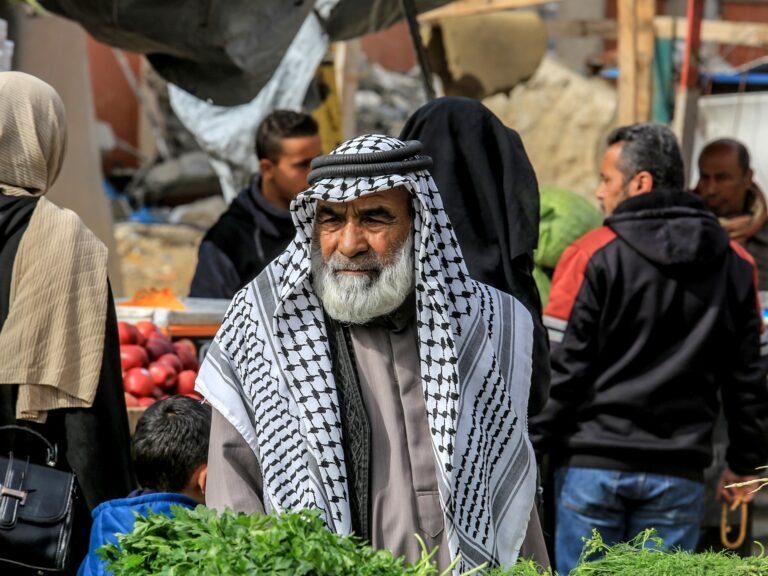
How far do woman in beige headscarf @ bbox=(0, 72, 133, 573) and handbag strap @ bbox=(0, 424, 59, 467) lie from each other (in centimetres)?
2

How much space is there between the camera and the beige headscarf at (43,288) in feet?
11.3

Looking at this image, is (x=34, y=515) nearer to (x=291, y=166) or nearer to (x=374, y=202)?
(x=374, y=202)

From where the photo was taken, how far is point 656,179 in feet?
15.9

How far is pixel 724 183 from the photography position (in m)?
6.05

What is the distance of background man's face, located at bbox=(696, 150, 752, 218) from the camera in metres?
6.04

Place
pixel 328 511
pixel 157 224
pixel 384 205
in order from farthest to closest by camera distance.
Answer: pixel 157 224
pixel 384 205
pixel 328 511

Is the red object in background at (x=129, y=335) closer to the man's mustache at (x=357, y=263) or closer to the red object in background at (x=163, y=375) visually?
the red object in background at (x=163, y=375)

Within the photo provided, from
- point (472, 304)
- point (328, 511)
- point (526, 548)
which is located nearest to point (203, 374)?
point (328, 511)

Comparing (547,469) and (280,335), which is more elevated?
(280,335)

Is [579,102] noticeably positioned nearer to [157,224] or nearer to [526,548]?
[157,224]

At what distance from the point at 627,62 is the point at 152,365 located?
13.1 feet

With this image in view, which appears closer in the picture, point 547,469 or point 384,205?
point 384,205

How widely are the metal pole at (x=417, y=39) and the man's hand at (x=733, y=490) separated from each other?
1.99 m

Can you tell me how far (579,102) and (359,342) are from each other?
40.5 feet
